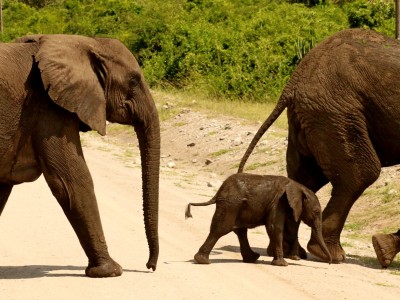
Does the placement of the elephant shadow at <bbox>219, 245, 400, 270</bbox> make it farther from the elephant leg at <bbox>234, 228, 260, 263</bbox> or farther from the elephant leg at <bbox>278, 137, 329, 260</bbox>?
the elephant leg at <bbox>278, 137, 329, 260</bbox>

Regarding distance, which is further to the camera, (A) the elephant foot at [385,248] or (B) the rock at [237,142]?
(B) the rock at [237,142]

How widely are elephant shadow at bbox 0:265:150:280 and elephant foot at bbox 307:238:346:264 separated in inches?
77.4

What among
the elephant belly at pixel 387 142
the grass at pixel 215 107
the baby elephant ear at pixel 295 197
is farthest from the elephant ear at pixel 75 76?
the grass at pixel 215 107

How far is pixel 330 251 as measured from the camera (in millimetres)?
10000

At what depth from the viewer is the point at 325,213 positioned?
10.4 m

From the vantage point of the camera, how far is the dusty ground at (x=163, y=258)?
7.92 metres

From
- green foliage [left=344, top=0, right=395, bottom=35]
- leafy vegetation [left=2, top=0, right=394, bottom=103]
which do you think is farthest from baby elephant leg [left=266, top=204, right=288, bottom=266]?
green foliage [left=344, top=0, right=395, bottom=35]

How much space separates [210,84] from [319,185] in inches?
574

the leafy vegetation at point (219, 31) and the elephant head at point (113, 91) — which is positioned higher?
Answer: the elephant head at point (113, 91)

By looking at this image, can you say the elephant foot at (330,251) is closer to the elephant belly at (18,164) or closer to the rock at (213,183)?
the elephant belly at (18,164)

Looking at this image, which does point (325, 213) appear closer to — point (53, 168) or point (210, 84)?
point (53, 168)

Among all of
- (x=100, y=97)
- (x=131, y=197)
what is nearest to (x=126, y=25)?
(x=131, y=197)

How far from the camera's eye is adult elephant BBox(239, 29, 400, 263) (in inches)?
401

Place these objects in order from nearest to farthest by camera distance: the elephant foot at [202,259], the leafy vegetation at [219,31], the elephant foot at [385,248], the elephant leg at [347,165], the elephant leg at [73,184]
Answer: the elephant leg at [73,184], the elephant foot at [202,259], the elephant foot at [385,248], the elephant leg at [347,165], the leafy vegetation at [219,31]
